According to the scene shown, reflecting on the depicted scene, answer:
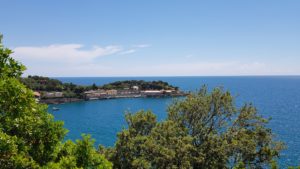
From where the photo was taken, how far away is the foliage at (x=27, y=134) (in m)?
10.3

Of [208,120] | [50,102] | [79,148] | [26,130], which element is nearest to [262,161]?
[208,120]

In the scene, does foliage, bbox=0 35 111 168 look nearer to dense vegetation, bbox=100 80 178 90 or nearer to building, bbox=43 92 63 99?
building, bbox=43 92 63 99

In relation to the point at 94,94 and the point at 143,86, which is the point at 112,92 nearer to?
the point at 94,94

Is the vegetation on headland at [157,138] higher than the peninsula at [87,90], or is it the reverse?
the vegetation on headland at [157,138]

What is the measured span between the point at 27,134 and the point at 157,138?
15212 mm

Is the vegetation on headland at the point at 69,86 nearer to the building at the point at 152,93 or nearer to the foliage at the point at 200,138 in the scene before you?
the building at the point at 152,93

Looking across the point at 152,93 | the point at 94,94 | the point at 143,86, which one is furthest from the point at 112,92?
the point at 143,86

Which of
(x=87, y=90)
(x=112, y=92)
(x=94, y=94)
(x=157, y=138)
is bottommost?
(x=94, y=94)

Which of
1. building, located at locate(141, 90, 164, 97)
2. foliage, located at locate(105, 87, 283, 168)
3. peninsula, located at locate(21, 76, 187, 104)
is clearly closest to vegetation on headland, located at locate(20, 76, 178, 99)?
peninsula, located at locate(21, 76, 187, 104)

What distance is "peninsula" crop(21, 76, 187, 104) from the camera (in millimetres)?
146625

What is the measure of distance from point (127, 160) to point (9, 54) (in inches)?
731

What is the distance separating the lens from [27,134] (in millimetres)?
11617

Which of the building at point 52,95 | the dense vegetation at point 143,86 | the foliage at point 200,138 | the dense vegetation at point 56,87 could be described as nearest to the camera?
the foliage at point 200,138

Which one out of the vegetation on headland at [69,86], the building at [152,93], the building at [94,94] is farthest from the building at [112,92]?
the building at [152,93]
